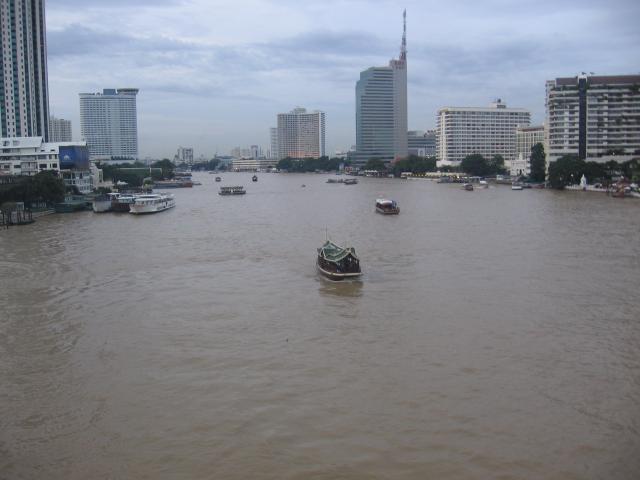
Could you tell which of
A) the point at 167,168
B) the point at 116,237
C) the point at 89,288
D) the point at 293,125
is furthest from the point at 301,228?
the point at 293,125

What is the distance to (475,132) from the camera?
39750mm

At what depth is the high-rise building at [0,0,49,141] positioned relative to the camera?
23.3 m

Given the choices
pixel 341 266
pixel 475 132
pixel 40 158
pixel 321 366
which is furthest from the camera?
pixel 475 132

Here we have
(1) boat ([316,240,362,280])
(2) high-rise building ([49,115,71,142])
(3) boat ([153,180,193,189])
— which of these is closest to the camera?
(1) boat ([316,240,362,280])

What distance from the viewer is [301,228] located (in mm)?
11352

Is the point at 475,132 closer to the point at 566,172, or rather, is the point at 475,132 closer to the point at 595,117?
the point at 595,117

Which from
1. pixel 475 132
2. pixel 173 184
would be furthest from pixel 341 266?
pixel 475 132

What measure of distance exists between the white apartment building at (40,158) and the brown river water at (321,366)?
37.4ft

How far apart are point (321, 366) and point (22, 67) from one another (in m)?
23.4

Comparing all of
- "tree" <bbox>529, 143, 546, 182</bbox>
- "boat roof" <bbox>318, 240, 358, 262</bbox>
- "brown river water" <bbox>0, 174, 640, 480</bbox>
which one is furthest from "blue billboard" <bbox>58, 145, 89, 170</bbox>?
"tree" <bbox>529, 143, 546, 182</bbox>

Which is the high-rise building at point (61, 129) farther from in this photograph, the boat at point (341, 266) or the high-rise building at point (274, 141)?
the boat at point (341, 266)

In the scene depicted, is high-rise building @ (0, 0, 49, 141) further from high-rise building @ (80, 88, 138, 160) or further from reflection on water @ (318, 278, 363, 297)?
high-rise building @ (80, 88, 138, 160)

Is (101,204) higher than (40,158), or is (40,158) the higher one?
(40,158)

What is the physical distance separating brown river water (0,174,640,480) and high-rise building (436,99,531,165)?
31.6 m
